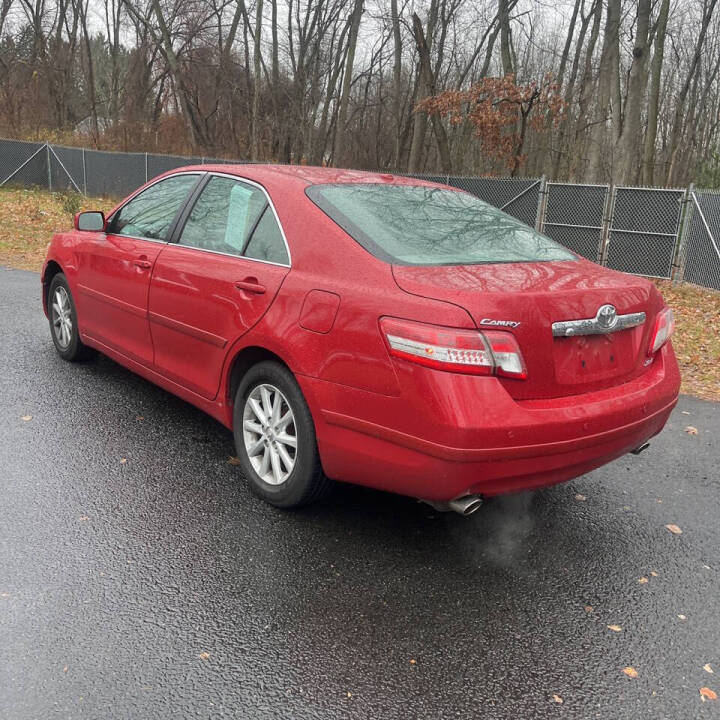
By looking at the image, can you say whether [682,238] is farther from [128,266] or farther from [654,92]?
[654,92]

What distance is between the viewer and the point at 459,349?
284cm

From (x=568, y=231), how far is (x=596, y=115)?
286 inches

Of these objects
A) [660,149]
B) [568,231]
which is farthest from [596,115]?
[660,149]

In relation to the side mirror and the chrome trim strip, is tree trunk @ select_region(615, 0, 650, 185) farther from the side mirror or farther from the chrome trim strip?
the chrome trim strip

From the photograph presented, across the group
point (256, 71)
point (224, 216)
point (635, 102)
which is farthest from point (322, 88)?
point (224, 216)

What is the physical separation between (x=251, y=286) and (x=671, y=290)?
427 inches

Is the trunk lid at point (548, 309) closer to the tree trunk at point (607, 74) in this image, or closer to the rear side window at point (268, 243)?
the rear side window at point (268, 243)

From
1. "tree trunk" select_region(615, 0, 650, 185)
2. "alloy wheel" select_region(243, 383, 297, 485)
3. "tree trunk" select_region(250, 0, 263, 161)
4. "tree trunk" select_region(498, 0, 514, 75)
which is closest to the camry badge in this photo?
"alloy wheel" select_region(243, 383, 297, 485)

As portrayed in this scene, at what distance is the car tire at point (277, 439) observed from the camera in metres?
3.44

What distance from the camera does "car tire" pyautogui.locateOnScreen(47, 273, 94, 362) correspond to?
5.84 metres

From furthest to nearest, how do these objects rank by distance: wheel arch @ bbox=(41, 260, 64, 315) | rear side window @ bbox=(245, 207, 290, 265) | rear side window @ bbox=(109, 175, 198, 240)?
wheel arch @ bbox=(41, 260, 64, 315) → rear side window @ bbox=(109, 175, 198, 240) → rear side window @ bbox=(245, 207, 290, 265)

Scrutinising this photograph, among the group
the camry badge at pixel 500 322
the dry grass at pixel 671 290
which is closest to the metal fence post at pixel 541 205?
the dry grass at pixel 671 290

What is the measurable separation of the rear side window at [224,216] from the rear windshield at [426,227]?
1.31 feet

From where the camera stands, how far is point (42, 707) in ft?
7.65
